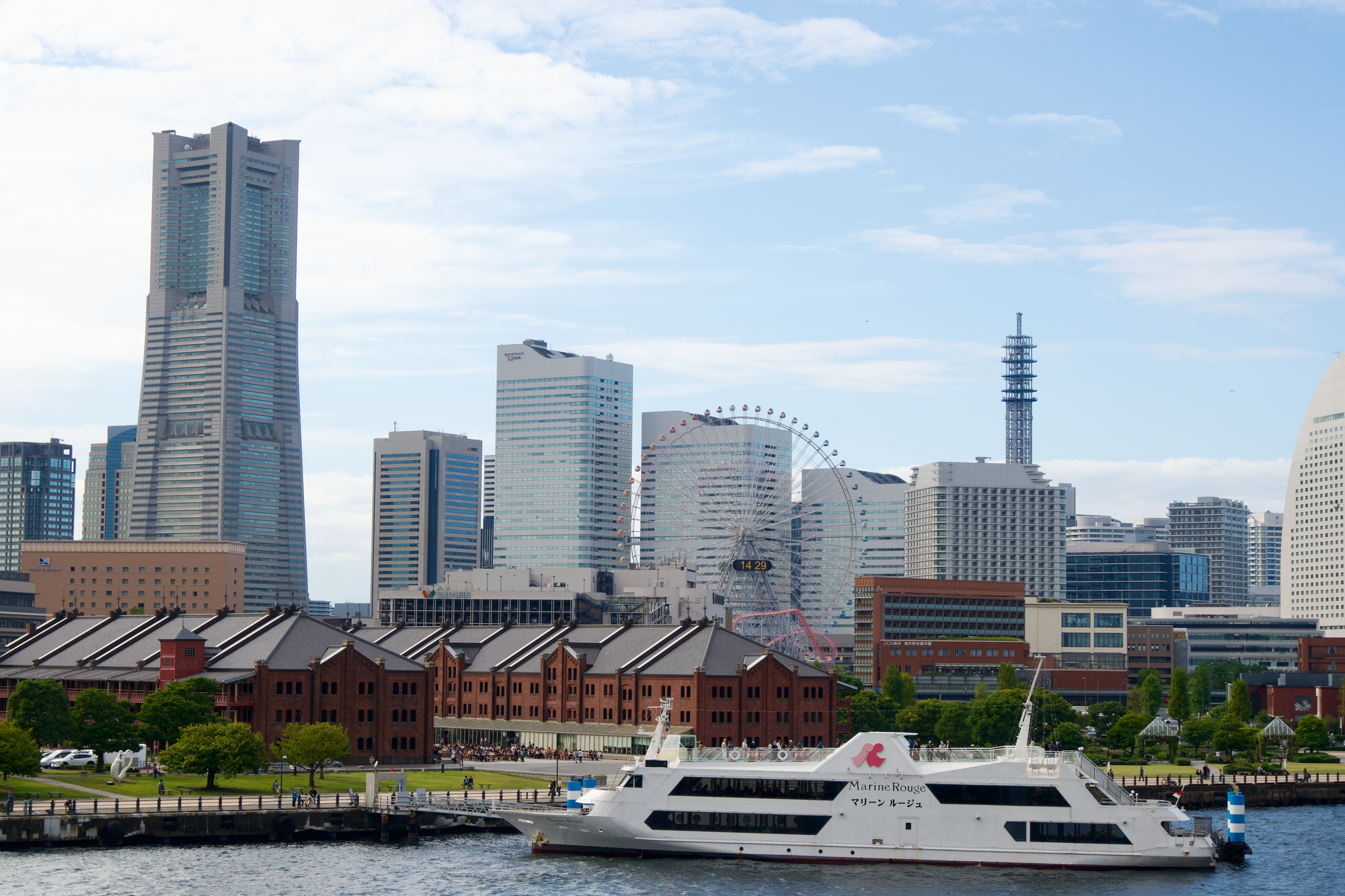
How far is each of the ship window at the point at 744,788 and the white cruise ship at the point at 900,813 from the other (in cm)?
5

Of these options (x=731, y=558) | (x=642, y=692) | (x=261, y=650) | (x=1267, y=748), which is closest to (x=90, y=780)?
(x=261, y=650)

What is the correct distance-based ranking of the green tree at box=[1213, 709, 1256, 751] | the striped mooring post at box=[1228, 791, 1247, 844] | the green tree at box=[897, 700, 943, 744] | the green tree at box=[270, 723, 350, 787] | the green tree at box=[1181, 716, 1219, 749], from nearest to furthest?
the striped mooring post at box=[1228, 791, 1247, 844], the green tree at box=[270, 723, 350, 787], the green tree at box=[1213, 709, 1256, 751], the green tree at box=[897, 700, 943, 744], the green tree at box=[1181, 716, 1219, 749]

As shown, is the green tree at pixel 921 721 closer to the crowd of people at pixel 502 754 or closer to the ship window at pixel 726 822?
the crowd of people at pixel 502 754

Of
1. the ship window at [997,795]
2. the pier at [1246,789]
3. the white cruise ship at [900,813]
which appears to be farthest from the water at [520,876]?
the pier at [1246,789]

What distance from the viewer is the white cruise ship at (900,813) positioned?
3659 inches

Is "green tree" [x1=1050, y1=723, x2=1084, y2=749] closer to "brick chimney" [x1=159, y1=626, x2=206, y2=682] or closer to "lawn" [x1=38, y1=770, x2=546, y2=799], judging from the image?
"lawn" [x1=38, y1=770, x2=546, y2=799]

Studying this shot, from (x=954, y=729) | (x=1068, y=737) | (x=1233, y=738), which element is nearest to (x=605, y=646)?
(x=954, y=729)

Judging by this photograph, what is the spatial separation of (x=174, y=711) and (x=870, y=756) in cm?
5405

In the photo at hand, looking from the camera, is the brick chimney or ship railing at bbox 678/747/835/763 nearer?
ship railing at bbox 678/747/835/763

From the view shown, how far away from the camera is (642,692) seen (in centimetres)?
14912

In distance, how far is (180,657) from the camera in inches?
5335

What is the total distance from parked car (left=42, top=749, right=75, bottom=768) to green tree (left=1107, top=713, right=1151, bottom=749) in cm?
9483

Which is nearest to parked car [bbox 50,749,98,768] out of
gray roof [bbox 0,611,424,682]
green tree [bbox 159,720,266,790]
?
gray roof [bbox 0,611,424,682]

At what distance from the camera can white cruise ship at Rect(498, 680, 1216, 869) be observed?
305 feet
